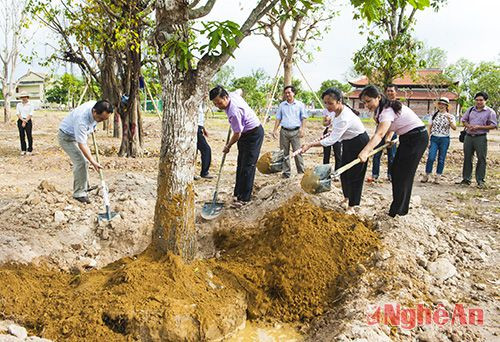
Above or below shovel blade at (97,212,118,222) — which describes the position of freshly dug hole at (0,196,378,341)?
below

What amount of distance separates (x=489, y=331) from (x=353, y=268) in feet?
3.60

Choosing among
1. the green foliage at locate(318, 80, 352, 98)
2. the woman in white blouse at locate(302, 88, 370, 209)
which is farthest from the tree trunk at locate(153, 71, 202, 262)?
the green foliage at locate(318, 80, 352, 98)

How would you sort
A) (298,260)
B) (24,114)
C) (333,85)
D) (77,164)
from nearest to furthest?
(298,260)
(77,164)
(24,114)
(333,85)

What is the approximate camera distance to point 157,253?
3.76 meters

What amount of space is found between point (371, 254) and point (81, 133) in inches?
136

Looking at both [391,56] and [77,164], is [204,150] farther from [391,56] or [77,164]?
[391,56]

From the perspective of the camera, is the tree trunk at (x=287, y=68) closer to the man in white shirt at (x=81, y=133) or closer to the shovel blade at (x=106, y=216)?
the man in white shirt at (x=81, y=133)

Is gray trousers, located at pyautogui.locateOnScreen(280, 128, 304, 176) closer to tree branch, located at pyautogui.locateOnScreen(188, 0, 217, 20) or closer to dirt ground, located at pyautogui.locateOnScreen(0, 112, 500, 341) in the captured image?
dirt ground, located at pyautogui.locateOnScreen(0, 112, 500, 341)

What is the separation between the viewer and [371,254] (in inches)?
152

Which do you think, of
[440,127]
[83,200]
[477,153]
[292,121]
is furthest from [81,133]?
[477,153]

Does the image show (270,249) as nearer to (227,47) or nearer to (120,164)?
(227,47)

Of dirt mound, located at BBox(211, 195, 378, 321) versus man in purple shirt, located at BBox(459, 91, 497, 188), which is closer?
dirt mound, located at BBox(211, 195, 378, 321)

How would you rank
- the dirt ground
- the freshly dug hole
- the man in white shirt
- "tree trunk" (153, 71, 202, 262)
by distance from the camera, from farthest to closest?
1. the man in white shirt
2. "tree trunk" (153, 71, 202, 262)
3. the dirt ground
4. the freshly dug hole

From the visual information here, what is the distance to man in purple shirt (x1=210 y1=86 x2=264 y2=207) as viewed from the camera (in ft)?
16.1
